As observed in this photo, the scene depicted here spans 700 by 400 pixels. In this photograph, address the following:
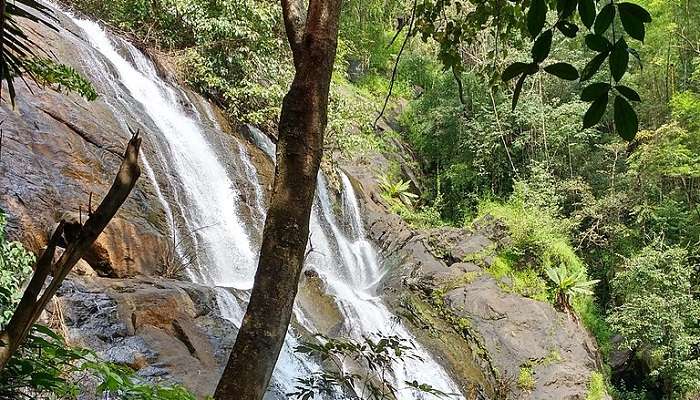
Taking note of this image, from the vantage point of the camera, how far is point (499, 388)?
31.2 ft

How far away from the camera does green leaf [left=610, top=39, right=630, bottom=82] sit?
936 millimetres

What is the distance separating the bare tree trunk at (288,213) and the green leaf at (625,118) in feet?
3.45

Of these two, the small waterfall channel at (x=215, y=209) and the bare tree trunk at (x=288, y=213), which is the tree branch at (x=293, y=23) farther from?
the small waterfall channel at (x=215, y=209)

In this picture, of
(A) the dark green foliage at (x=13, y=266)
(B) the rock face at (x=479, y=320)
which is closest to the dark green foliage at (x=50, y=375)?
(A) the dark green foliage at (x=13, y=266)

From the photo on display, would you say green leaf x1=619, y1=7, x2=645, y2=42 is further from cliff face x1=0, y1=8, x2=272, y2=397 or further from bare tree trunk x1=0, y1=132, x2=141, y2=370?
cliff face x1=0, y1=8, x2=272, y2=397

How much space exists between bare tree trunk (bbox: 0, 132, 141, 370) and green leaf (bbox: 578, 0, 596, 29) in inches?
32.0

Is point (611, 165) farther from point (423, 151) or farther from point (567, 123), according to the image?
point (423, 151)

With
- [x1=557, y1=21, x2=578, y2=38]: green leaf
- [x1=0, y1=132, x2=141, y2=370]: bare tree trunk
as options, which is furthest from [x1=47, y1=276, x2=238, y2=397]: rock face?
[x1=557, y1=21, x2=578, y2=38]: green leaf

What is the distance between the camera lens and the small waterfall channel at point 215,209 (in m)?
7.80

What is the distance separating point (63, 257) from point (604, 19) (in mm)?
951

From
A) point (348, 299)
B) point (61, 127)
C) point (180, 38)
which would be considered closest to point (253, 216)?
point (348, 299)

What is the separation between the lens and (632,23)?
0.89 meters

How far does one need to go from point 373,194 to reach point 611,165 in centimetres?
720

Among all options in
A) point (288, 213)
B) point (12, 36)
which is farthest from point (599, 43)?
point (12, 36)
